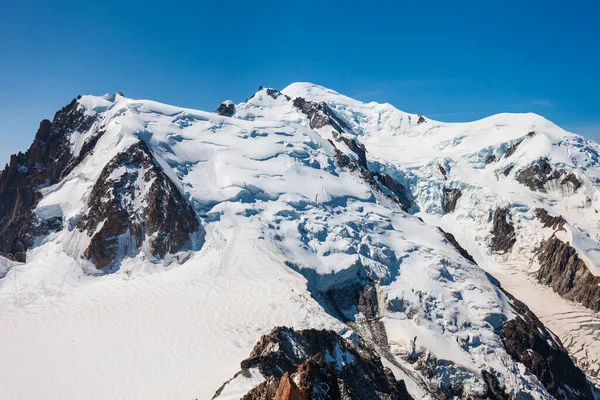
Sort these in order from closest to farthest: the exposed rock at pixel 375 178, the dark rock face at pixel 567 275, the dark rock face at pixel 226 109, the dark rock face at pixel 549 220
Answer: the exposed rock at pixel 375 178 → the dark rock face at pixel 567 275 → the dark rock face at pixel 549 220 → the dark rock face at pixel 226 109

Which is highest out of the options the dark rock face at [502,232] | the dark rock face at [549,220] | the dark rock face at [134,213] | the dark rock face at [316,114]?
the dark rock face at [316,114]

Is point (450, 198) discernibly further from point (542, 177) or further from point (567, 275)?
point (567, 275)

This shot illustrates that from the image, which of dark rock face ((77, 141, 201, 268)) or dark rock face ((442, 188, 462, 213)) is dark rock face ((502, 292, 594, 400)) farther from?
dark rock face ((442, 188, 462, 213))

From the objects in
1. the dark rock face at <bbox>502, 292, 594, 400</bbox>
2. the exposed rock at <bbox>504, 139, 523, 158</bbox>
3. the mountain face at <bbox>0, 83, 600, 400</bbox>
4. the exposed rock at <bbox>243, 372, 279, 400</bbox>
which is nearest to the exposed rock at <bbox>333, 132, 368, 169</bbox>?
the mountain face at <bbox>0, 83, 600, 400</bbox>

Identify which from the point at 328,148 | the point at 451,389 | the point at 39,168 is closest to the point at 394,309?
the point at 451,389

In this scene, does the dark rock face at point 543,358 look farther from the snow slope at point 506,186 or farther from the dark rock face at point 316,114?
the dark rock face at point 316,114

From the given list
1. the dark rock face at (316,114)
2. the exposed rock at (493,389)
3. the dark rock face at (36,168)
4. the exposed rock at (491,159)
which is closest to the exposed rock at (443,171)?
the exposed rock at (491,159)

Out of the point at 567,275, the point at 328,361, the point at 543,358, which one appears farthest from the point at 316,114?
the point at 328,361
